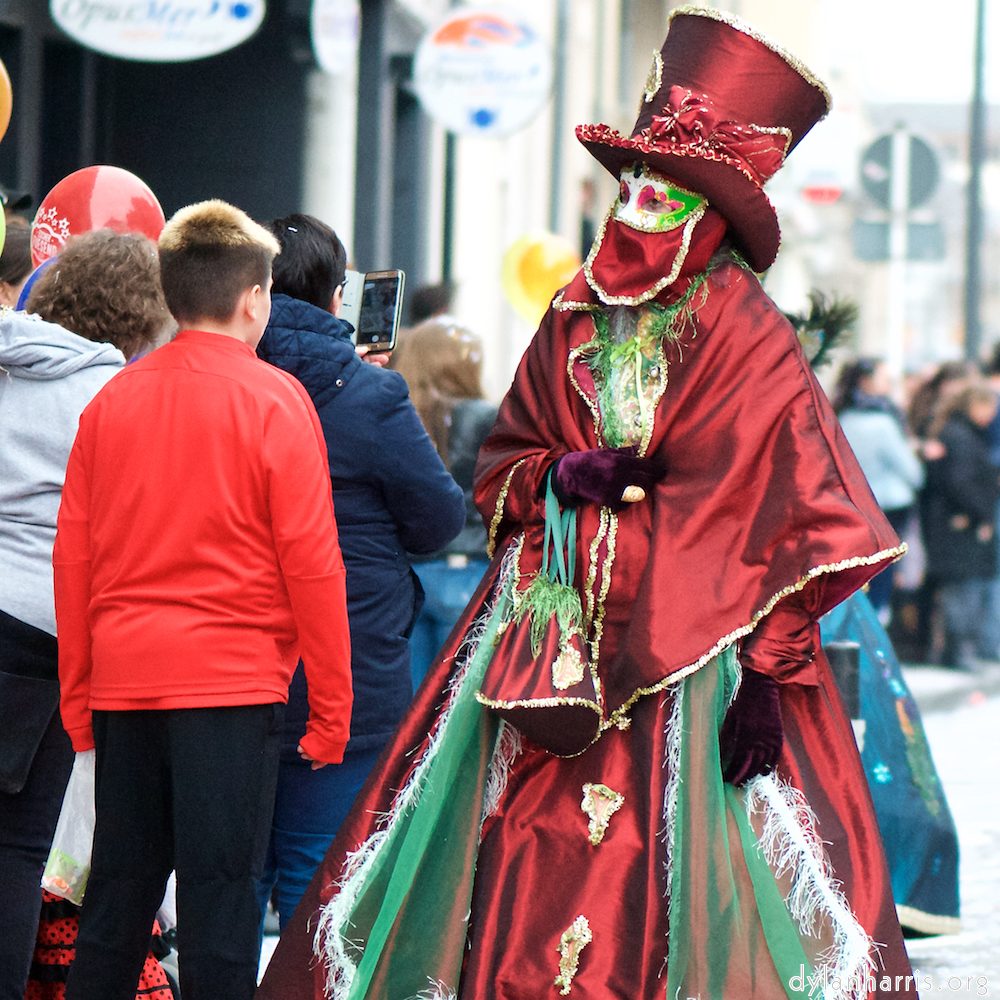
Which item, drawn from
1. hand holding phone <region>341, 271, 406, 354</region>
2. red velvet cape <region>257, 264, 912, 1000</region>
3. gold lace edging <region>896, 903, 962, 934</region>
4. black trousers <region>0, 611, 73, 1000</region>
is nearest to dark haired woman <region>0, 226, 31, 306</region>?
hand holding phone <region>341, 271, 406, 354</region>

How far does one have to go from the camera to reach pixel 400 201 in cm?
1201

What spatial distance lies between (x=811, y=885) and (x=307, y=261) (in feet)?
5.42

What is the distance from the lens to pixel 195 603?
276 centimetres

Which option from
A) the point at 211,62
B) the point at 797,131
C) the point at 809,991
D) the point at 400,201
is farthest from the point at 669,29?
the point at 400,201

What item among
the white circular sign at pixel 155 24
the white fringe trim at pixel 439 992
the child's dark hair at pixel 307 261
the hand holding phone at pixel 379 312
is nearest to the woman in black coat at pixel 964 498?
the white circular sign at pixel 155 24

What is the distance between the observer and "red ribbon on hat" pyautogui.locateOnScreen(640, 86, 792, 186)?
118 inches

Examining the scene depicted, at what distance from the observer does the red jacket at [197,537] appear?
109 inches

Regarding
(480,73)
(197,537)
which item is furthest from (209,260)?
(480,73)

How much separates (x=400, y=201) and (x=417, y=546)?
8815 millimetres

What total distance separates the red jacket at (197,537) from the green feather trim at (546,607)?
365 millimetres

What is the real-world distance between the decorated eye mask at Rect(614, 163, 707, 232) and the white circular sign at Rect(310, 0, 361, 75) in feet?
17.6

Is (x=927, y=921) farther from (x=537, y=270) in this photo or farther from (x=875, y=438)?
(x=537, y=270)

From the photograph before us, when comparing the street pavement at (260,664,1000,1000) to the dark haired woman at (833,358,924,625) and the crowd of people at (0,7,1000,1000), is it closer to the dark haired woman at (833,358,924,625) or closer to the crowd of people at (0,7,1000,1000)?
the dark haired woman at (833,358,924,625)

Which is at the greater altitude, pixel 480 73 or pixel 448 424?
pixel 480 73
